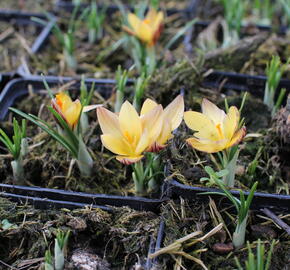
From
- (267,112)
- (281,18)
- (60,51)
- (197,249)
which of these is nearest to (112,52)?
(60,51)

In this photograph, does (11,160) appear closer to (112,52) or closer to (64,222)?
(64,222)

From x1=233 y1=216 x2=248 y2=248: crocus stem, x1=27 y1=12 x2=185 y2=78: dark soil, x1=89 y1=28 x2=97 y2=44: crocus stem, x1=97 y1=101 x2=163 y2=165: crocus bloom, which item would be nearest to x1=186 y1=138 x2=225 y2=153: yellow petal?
x1=97 y1=101 x2=163 y2=165: crocus bloom

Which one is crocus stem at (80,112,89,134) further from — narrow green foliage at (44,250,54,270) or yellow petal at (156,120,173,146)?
narrow green foliage at (44,250,54,270)

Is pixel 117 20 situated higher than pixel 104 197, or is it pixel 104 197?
pixel 117 20

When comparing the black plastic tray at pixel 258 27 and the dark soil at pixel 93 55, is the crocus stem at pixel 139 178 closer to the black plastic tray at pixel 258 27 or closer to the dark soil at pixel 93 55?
the dark soil at pixel 93 55

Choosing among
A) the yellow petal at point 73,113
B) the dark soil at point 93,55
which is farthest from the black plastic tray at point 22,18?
the yellow petal at point 73,113

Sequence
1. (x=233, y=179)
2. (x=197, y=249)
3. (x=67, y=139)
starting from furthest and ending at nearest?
(x=67, y=139), (x=233, y=179), (x=197, y=249)

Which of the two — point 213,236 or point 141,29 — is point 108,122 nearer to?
point 213,236

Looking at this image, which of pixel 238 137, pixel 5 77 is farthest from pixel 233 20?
pixel 238 137
